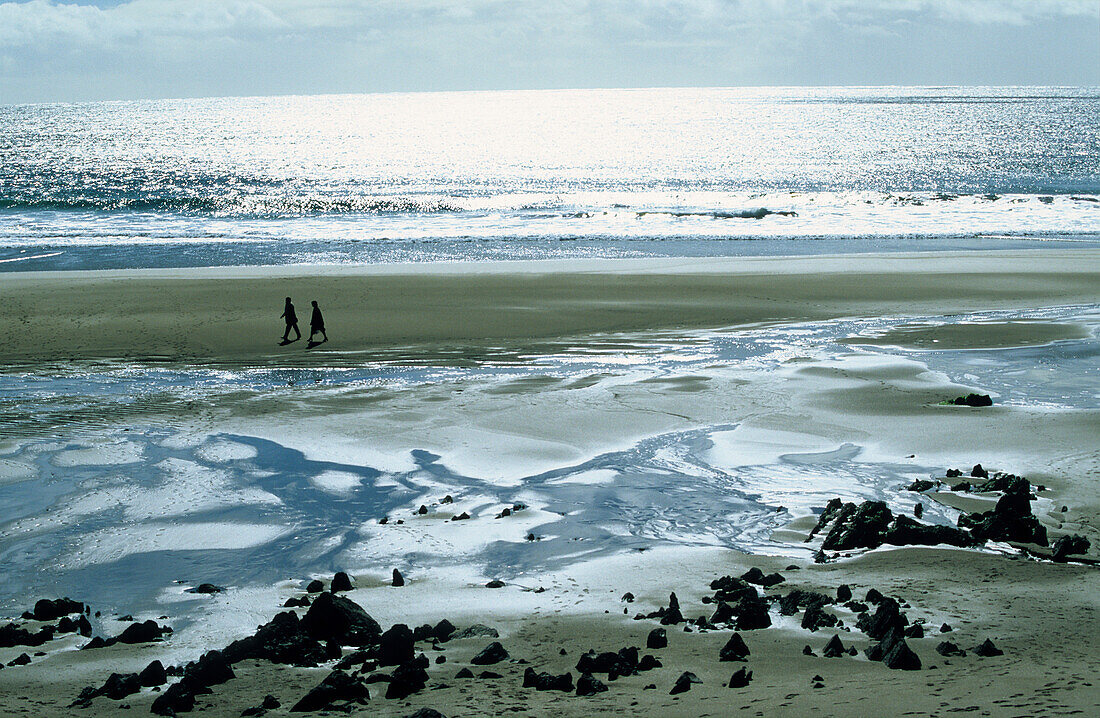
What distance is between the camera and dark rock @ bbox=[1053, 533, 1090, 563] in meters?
8.21

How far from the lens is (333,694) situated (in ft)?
18.9

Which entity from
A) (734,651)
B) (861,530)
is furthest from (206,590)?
(861,530)

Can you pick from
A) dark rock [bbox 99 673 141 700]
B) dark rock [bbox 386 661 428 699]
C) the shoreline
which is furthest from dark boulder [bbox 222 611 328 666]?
the shoreline

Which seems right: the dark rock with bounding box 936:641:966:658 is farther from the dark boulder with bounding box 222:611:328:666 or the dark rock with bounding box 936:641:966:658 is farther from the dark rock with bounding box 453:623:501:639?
the dark boulder with bounding box 222:611:328:666

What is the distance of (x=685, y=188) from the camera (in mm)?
68375

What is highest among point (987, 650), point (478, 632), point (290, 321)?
point (290, 321)

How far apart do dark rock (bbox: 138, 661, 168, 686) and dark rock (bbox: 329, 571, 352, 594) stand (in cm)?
196

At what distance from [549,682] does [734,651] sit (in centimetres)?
127

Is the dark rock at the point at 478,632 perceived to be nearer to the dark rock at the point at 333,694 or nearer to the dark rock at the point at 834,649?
the dark rock at the point at 333,694

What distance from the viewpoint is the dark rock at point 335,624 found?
676cm

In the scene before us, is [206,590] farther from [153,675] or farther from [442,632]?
[442,632]

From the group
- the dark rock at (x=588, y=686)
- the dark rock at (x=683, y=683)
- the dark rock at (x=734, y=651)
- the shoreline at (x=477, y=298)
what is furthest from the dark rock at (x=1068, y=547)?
the shoreline at (x=477, y=298)

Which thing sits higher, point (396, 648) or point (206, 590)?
point (396, 648)

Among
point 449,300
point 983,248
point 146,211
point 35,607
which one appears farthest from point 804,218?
point 35,607
